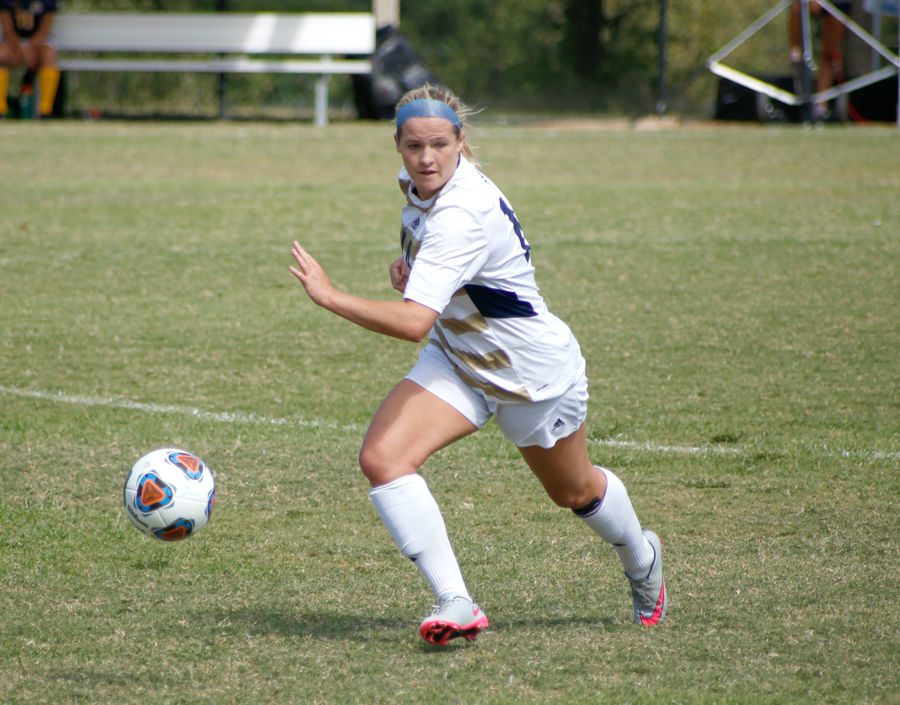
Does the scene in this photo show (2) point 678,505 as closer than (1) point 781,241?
Yes

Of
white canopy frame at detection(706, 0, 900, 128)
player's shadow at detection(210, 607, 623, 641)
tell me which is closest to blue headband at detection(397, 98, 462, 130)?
player's shadow at detection(210, 607, 623, 641)

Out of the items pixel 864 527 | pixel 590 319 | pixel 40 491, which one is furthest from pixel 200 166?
pixel 864 527

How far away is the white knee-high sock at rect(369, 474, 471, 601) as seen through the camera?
13.7ft

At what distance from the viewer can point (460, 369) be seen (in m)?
4.30

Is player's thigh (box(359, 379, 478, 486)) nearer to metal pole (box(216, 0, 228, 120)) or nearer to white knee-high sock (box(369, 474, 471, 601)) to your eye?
white knee-high sock (box(369, 474, 471, 601))

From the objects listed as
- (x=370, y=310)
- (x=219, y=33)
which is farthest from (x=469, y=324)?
(x=219, y=33)

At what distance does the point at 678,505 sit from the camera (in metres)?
5.71

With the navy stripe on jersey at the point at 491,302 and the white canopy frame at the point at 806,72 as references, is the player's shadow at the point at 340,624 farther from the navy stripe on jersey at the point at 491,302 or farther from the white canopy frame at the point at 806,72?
the white canopy frame at the point at 806,72

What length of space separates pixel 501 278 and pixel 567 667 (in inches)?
46.2

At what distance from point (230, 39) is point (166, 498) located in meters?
20.2

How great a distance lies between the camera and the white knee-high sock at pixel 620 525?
442 cm

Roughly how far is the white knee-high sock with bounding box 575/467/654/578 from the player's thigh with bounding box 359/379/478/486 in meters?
0.51

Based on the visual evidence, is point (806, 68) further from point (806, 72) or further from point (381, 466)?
point (381, 466)

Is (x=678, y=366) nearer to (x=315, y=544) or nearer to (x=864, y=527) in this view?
(x=864, y=527)
